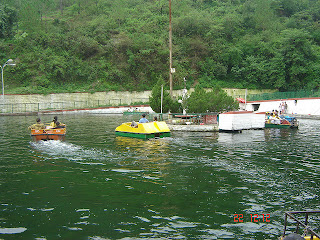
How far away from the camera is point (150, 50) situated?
67.6m

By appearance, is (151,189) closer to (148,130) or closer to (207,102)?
(148,130)

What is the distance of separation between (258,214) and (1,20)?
68124mm

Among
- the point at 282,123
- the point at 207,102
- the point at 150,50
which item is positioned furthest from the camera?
the point at 150,50

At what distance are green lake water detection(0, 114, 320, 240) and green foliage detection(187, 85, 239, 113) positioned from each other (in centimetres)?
1115

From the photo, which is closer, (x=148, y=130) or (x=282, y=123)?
(x=148, y=130)

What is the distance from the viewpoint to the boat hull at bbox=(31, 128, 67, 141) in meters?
20.2

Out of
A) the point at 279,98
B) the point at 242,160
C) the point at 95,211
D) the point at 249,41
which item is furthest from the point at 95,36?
the point at 95,211

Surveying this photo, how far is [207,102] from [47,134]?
51.8 feet

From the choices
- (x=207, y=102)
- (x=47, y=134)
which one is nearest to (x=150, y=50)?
(x=207, y=102)

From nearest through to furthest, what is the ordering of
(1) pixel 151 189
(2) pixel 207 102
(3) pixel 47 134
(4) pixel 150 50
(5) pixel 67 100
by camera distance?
(1) pixel 151 189 < (3) pixel 47 134 < (2) pixel 207 102 < (5) pixel 67 100 < (4) pixel 150 50

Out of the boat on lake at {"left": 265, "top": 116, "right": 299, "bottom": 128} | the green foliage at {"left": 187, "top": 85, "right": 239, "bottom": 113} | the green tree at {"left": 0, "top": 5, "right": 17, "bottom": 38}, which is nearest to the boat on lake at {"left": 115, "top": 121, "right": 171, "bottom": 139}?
the green foliage at {"left": 187, "top": 85, "right": 239, "bottom": 113}

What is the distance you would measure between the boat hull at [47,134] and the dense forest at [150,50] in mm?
37948
